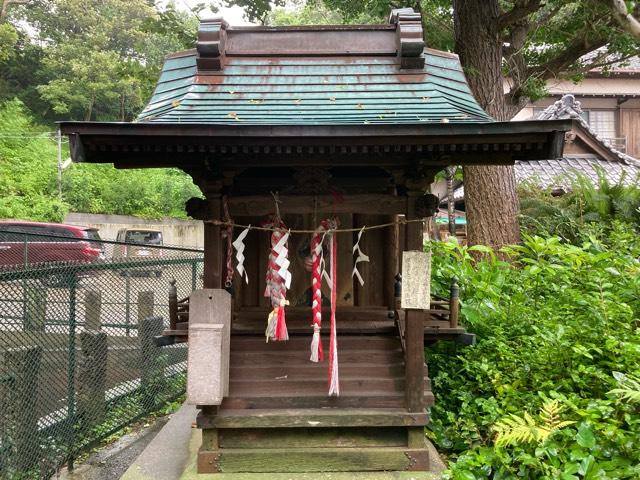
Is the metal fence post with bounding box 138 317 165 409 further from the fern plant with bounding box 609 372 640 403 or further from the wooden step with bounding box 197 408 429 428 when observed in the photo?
the fern plant with bounding box 609 372 640 403

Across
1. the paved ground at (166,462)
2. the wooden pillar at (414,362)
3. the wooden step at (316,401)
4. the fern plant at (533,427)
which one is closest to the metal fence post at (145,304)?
the paved ground at (166,462)

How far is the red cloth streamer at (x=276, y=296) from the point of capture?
4543mm

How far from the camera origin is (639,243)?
23.9 ft

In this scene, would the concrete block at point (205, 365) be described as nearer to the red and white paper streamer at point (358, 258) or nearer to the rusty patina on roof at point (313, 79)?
the red and white paper streamer at point (358, 258)

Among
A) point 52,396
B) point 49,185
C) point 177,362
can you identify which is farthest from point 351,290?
point 49,185

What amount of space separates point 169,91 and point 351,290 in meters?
3.17

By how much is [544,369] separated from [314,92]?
3955 millimetres

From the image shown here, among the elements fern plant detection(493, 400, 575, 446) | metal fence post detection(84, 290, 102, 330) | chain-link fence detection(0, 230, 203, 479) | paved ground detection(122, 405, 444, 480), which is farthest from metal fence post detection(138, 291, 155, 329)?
fern plant detection(493, 400, 575, 446)

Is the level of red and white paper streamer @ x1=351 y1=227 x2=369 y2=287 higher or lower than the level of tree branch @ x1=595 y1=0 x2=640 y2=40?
lower

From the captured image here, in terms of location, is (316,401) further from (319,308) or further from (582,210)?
(582,210)

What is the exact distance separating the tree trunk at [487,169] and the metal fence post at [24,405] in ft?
23.7

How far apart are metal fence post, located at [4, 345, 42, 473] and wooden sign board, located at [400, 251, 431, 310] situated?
13.1 feet

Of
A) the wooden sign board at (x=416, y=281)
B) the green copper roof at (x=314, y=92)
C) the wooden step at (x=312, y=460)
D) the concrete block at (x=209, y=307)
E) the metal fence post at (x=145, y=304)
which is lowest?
the wooden step at (x=312, y=460)

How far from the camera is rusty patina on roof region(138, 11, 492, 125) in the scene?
4.55 m
